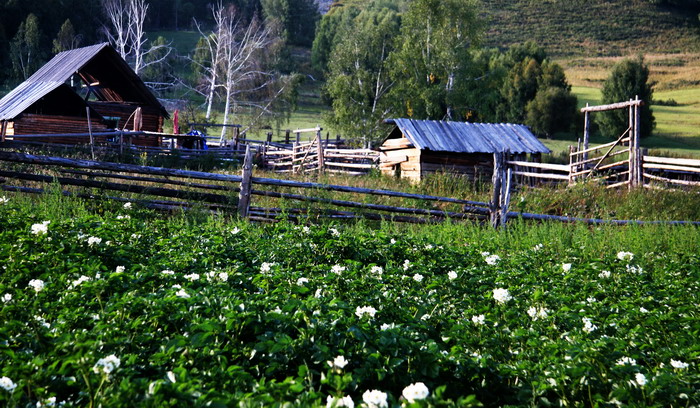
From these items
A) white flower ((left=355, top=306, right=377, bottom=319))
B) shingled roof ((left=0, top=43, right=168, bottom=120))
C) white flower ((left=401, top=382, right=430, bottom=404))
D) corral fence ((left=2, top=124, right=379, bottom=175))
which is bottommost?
white flower ((left=355, top=306, right=377, bottom=319))

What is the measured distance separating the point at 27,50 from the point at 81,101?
33.9 metres

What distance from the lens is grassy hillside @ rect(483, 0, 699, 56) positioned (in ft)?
291

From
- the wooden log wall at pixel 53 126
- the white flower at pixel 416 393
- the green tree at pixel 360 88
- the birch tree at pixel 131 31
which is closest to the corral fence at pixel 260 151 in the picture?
the wooden log wall at pixel 53 126

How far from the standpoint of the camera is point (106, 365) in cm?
243

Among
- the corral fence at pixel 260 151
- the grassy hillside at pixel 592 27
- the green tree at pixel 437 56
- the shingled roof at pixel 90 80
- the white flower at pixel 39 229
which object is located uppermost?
the grassy hillside at pixel 592 27

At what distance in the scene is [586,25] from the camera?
3949 inches

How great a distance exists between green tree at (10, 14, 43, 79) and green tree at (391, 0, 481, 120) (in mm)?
33388

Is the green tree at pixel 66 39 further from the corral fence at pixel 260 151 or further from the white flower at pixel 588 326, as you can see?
the white flower at pixel 588 326

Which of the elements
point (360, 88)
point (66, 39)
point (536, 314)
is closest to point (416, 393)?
point (536, 314)

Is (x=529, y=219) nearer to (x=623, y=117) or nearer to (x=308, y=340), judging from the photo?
(x=308, y=340)

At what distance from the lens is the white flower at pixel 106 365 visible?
242cm

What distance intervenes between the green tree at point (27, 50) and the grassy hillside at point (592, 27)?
58.0 meters

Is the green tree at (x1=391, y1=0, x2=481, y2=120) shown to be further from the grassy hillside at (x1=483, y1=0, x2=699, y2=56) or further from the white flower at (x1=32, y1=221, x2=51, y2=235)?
the grassy hillside at (x1=483, y1=0, x2=699, y2=56)

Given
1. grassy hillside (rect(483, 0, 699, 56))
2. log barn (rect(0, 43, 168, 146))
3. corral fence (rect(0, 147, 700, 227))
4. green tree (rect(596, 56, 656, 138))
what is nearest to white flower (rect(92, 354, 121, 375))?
corral fence (rect(0, 147, 700, 227))
